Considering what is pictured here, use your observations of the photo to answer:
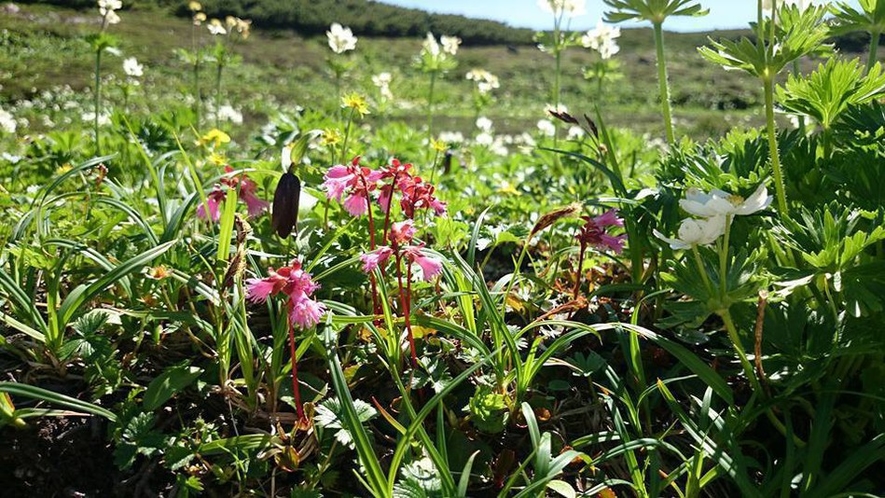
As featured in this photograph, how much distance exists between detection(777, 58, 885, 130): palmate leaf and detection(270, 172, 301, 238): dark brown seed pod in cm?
118

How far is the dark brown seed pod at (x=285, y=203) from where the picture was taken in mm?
1538

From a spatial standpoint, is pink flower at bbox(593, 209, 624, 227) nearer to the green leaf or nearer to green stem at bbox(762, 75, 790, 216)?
green stem at bbox(762, 75, 790, 216)

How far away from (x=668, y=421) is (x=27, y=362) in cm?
155

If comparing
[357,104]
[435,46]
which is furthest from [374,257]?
[435,46]

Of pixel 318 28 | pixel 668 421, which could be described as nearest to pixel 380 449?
pixel 668 421

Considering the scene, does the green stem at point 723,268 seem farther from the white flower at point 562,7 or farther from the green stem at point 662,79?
the white flower at point 562,7

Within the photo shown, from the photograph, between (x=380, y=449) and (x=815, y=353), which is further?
(x=380, y=449)

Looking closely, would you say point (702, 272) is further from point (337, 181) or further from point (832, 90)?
point (337, 181)

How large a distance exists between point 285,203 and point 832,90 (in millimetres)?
1329

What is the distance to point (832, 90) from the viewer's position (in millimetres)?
1585

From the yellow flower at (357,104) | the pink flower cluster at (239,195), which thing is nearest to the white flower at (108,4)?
the yellow flower at (357,104)

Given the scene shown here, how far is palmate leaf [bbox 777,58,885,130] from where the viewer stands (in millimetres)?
1541

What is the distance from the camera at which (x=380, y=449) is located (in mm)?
1488

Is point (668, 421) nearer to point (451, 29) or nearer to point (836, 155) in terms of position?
point (836, 155)
